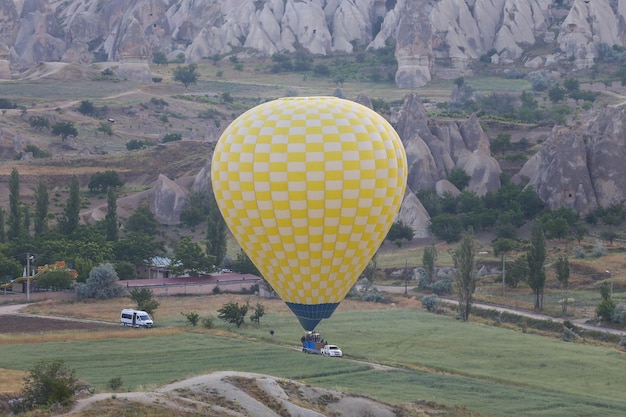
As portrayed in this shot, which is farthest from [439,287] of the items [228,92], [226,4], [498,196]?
[226,4]

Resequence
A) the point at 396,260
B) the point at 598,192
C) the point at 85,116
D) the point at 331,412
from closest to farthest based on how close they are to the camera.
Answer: the point at 331,412 < the point at 396,260 < the point at 598,192 < the point at 85,116

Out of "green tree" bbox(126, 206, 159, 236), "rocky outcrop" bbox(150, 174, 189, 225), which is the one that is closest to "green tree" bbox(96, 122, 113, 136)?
"rocky outcrop" bbox(150, 174, 189, 225)

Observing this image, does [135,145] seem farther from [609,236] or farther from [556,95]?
[609,236]

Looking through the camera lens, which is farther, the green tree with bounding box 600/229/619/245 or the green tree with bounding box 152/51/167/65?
the green tree with bounding box 152/51/167/65

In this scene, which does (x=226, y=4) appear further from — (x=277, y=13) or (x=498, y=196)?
(x=498, y=196)

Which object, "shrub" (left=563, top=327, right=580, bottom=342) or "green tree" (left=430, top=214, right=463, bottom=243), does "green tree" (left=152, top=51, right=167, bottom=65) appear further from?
"shrub" (left=563, top=327, right=580, bottom=342)

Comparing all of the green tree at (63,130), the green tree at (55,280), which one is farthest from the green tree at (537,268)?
the green tree at (63,130)
